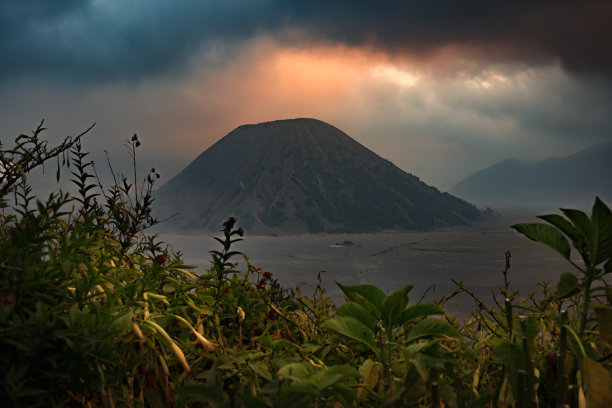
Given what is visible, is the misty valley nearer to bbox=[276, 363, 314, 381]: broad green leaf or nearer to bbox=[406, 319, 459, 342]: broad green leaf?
bbox=[406, 319, 459, 342]: broad green leaf

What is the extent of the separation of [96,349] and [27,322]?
0.10 metres

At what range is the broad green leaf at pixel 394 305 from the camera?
78 cm

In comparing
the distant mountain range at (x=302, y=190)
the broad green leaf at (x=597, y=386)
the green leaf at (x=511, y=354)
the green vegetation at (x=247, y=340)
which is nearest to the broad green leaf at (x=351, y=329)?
the green vegetation at (x=247, y=340)

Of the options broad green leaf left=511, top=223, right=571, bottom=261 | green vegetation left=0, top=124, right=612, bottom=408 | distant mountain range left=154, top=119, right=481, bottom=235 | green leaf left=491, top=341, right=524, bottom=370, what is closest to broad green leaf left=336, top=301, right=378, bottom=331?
green vegetation left=0, top=124, right=612, bottom=408

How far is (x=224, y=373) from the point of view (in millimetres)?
801

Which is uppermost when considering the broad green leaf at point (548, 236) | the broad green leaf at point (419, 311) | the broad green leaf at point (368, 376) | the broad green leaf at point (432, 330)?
the broad green leaf at point (548, 236)

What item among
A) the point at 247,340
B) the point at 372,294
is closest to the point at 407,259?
the point at 247,340

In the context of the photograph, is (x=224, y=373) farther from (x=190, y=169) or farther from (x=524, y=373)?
(x=190, y=169)

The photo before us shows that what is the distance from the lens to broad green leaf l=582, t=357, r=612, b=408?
2.09 feet

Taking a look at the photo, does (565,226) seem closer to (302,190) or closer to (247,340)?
(247,340)

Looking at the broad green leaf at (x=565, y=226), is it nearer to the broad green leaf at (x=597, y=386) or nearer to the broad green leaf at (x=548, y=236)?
the broad green leaf at (x=548, y=236)

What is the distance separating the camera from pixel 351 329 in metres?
0.76

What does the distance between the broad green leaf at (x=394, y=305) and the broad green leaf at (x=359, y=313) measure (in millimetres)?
27

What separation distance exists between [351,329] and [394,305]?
0.10 metres
